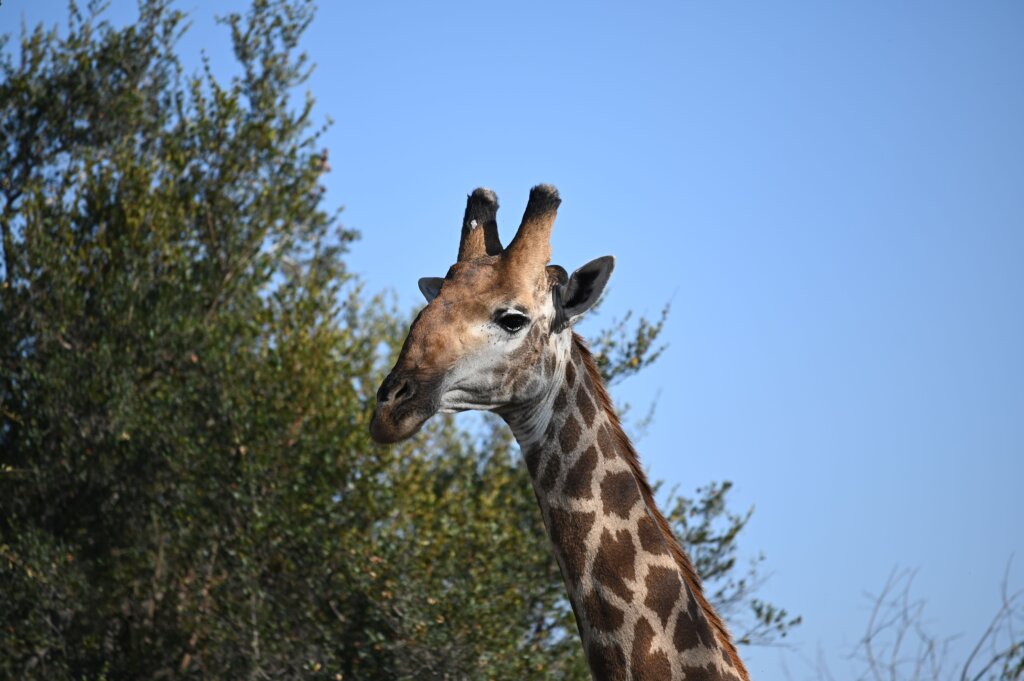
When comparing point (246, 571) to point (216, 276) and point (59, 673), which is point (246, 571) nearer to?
point (59, 673)

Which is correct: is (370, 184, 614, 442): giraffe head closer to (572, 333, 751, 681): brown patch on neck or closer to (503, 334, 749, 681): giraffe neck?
(503, 334, 749, 681): giraffe neck

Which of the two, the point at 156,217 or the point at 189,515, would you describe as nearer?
the point at 189,515

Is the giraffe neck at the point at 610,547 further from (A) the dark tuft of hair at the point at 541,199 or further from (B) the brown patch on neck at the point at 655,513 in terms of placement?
(A) the dark tuft of hair at the point at 541,199

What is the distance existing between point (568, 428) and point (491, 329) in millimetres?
718

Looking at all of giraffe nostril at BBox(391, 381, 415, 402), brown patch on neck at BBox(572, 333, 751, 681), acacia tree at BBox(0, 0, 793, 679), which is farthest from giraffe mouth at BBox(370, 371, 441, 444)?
acacia tree at BBox(0, 0, 793, 679)

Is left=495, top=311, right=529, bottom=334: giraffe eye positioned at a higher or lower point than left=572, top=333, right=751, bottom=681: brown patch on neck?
higher

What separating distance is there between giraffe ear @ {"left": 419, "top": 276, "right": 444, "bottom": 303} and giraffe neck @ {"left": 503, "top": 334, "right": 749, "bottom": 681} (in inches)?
42.2

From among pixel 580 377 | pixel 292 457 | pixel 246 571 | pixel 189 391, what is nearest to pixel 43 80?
pixel 189 391

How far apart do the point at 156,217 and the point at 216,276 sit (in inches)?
56.8

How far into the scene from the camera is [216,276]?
20.7 meters

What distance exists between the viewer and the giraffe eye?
6.80m

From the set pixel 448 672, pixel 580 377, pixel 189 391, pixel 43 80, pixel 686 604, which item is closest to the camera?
pixel 686 604

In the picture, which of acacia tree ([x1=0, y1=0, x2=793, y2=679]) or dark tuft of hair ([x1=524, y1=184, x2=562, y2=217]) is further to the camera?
acacia tree ([x1=0, y1=0, x2=793, y2=679])

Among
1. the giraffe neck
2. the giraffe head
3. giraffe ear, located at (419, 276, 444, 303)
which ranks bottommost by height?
the giraffe neck
